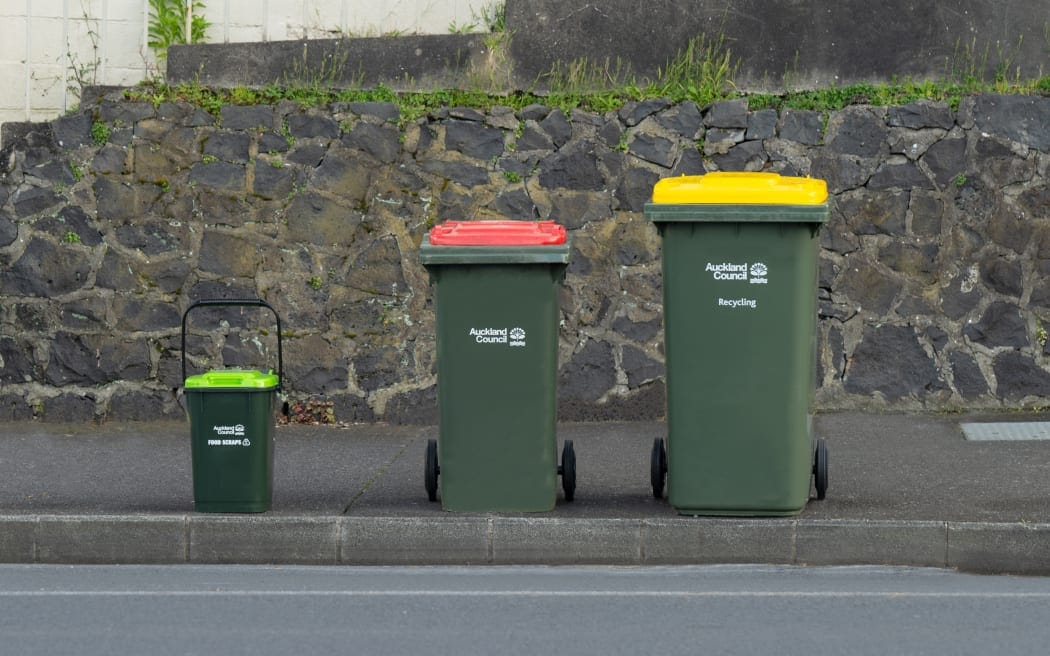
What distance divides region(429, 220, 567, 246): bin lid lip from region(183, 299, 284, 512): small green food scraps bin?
3.19 feet

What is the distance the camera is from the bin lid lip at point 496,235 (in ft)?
26.9

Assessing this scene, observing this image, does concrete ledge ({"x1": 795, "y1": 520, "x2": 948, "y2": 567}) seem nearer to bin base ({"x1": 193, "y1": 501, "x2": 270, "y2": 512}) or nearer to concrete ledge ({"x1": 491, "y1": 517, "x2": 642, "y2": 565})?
concrete ledge ({"x1": 491, "y1": 517, "x2": 642, "y2": 565})

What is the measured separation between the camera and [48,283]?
11281 mm

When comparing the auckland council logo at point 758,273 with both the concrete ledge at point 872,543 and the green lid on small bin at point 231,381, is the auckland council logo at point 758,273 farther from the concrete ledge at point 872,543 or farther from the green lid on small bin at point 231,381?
the green lid on small bin at point 231,381

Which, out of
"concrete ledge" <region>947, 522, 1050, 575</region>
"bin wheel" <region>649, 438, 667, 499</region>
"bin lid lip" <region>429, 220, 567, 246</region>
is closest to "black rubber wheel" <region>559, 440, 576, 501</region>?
"bin wheel" <region>649, 438, 667, 499</region>

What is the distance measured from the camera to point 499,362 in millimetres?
8188

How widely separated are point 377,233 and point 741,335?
152 inches

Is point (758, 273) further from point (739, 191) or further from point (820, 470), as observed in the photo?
→ point (820, 470)

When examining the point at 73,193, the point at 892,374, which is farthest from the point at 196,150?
the point at 892,374

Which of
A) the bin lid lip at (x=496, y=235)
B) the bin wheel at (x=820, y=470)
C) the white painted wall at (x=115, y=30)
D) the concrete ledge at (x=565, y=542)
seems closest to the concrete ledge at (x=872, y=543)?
the bin wheel at (x=820, y=470)

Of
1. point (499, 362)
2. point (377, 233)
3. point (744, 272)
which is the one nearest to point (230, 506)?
point (499, 362)

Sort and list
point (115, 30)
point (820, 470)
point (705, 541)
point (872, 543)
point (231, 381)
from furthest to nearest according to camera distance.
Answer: point (115, 30) < point (820, 470) < point (231, 381) < point (705, 541) < point (872, 543)

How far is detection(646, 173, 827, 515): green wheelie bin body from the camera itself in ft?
26.2

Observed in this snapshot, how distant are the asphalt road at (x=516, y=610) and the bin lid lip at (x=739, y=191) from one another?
169 centimetres
